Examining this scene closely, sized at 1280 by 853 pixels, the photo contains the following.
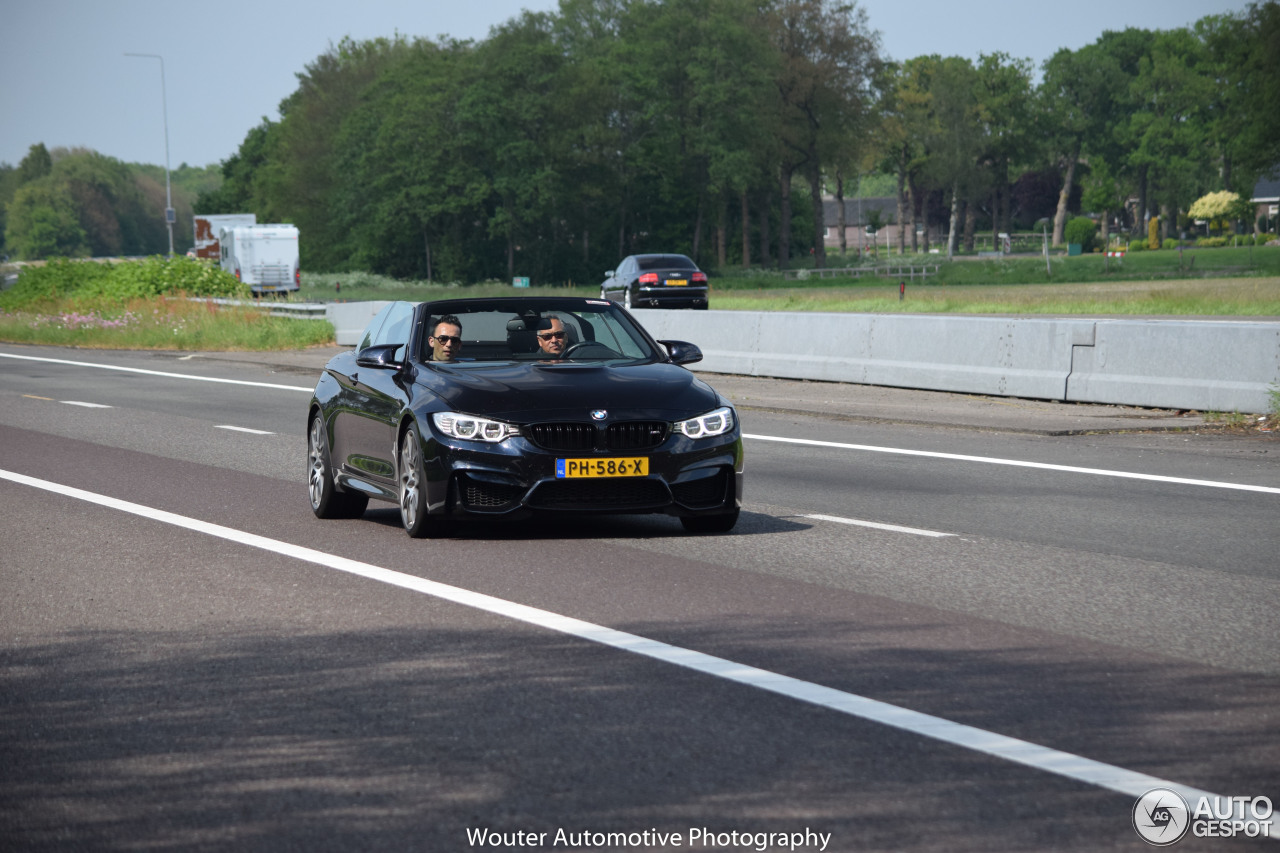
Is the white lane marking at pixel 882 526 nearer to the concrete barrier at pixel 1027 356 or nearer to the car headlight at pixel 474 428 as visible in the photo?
the car headlight at pixel 474 428

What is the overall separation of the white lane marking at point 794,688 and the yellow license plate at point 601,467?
3.78 feet

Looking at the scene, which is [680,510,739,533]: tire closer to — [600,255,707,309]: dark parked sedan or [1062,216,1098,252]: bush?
[600,255,707,309]: dark parked sedan

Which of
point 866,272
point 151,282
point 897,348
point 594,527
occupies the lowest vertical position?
point 594,527

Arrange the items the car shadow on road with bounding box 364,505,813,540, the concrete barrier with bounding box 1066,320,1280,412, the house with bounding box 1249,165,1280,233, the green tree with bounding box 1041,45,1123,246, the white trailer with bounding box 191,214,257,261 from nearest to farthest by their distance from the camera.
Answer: the car shadow on road with bounding box 364,505,813,540
the concrete barrier with bounding box 1066,320,1280,412
the white trailer with bounding box 191,214,257,261
the green tree with bounding box 1041,45,1123,246
the house with bounding box 1249,165,1280,233

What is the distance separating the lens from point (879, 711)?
535 centimetres

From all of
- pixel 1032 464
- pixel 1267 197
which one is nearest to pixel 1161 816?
pixel 1032 464

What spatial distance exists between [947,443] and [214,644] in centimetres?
992

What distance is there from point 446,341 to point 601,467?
1636 millimetres

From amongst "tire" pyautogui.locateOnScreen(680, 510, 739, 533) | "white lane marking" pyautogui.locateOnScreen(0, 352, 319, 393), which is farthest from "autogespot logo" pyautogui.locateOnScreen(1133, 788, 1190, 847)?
"white lane marking" pyautogui.locateOnScreen(0, 352, 319, 393)

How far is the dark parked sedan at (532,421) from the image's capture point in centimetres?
905

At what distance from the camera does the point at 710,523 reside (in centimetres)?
985

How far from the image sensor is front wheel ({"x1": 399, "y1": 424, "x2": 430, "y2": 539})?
30.6ft

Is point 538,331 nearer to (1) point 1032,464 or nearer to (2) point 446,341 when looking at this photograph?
(2) point 446,341

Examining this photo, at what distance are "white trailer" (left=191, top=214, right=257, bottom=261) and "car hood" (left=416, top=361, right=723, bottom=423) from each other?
6286 centimetres
